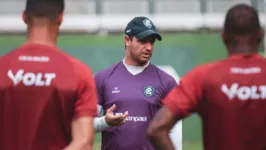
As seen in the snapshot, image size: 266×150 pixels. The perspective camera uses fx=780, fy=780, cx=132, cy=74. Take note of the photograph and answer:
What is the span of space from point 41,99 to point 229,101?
3.21ft

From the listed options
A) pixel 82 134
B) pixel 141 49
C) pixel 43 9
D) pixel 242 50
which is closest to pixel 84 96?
pixel 82 134

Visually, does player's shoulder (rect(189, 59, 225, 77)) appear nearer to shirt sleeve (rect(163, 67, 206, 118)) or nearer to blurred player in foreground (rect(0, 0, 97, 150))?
shirt sleeve (rect(163, 67, 206, 118))

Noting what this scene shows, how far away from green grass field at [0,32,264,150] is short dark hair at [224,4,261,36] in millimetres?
6803

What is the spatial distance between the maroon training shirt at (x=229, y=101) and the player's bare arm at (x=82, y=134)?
1.48 feet

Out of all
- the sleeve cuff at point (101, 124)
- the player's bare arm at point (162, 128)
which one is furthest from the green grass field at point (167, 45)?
the player's bare arm at point (162, 128)

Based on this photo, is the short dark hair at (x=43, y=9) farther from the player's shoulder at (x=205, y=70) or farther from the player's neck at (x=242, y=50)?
the player's neck at (x=242, y=50)

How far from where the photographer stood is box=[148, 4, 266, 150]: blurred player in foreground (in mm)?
4078

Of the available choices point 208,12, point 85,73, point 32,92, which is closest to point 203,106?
point 85,73

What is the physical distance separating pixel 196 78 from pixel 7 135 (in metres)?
1.04

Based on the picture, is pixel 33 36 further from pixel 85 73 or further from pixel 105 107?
pixel 105 107

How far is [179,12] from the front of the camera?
13164 mm

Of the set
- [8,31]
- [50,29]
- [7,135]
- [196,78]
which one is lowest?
[8,31]

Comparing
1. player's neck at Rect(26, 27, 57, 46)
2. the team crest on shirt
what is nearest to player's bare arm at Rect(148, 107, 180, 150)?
player's neck at Rect(26, 27, 57, 46)

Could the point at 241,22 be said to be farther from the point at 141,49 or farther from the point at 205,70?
the point at 141,49
